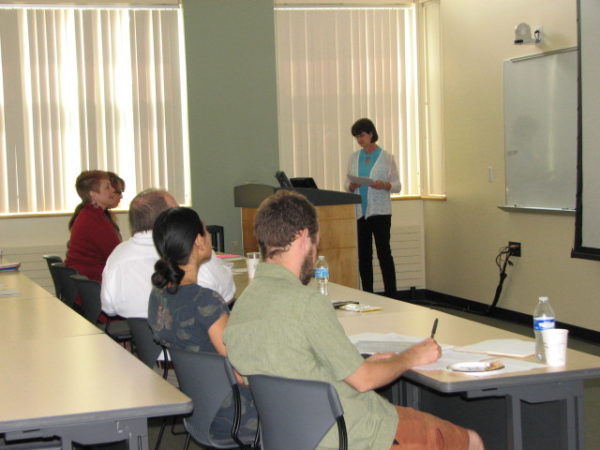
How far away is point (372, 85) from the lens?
8719 mm

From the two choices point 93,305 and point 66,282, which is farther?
point 66,282

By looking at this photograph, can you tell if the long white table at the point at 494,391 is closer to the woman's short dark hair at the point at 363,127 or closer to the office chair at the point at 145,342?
the office chair at the point at 145,342

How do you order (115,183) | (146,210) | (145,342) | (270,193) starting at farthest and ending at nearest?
(270,193), (115,183), (146,210), (145,342)

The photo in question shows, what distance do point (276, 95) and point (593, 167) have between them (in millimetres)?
3519

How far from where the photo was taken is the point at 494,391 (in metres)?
2.49

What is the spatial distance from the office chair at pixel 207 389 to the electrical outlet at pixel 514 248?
4.77m

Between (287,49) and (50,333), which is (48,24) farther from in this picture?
(50,333)

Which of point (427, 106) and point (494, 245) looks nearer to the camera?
point (494, 245)

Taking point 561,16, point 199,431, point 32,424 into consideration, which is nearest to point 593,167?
point 561,16

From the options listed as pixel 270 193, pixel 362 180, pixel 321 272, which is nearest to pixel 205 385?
pixel 321 272

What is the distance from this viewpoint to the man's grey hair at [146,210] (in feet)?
13.5

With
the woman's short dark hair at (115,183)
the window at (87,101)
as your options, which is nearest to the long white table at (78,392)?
the woman's short dark hair at (115,183)

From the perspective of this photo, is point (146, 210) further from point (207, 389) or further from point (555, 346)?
point (555, 346)

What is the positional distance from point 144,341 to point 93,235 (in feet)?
7.17
